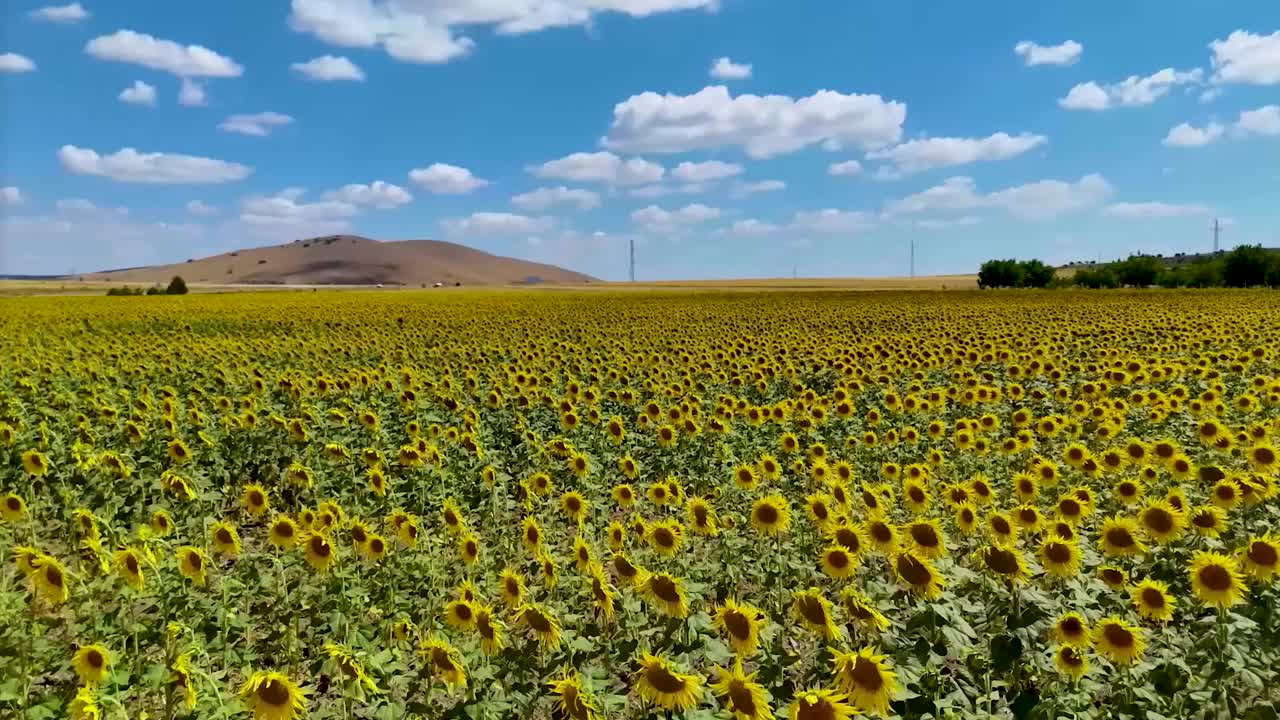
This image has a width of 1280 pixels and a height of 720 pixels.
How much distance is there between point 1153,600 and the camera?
15.3 ft

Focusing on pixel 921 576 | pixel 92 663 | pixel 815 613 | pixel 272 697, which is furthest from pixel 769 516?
pixel 92 663

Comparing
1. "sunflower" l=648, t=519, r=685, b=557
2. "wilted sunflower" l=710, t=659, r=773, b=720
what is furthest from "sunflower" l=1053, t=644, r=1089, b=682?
"sunflower" l=648, t=519, r=685, b=557

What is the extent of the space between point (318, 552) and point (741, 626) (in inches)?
125

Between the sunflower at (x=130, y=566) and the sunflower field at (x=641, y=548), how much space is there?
0.02 meters

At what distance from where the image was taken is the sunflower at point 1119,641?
406 cm

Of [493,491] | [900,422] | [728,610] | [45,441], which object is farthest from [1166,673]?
[45,441]

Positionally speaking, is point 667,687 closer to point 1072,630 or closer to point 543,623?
point 543,623

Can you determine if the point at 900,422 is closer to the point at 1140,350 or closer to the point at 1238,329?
the point at 1140,350

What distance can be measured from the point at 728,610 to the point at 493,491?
12.8 feet

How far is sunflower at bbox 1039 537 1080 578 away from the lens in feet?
16.0

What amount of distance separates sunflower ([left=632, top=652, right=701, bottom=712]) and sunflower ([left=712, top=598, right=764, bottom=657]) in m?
0.48

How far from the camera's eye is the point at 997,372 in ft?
50.2

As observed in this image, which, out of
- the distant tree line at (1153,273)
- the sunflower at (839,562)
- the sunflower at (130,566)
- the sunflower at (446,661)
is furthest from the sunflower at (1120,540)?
the distant tree line at (1153,273)

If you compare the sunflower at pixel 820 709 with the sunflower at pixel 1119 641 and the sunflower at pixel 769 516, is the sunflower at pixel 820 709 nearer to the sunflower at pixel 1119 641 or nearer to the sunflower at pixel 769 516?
the sunflower at pixel 1119 641
